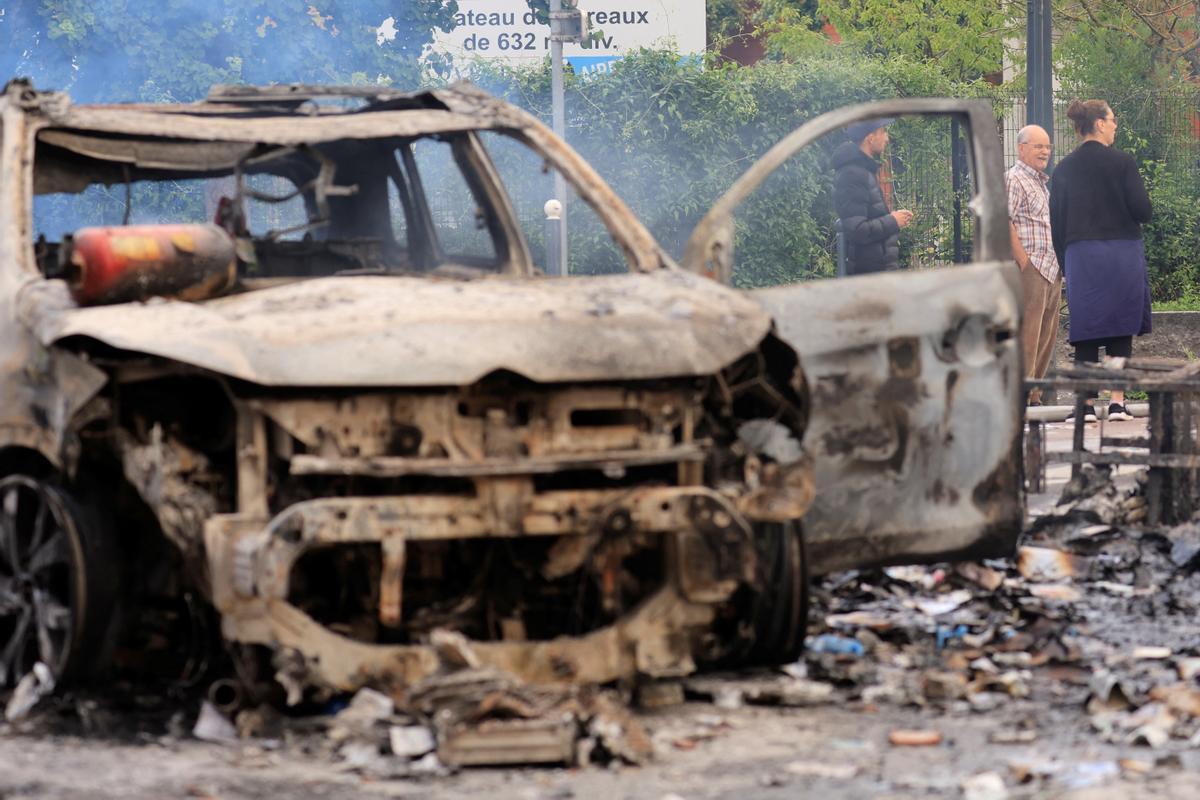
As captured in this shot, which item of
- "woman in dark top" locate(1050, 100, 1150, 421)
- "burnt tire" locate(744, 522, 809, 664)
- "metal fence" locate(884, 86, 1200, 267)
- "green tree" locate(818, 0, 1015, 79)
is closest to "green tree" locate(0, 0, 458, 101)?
"metal fence" locate(884, 86, 1200, 267)

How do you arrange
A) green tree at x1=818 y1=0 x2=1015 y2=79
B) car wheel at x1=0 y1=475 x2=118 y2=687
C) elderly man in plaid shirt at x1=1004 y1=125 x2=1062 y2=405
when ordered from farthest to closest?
green tree at x1=818 y1=0 x2=1015 y2=79 → elderly man in plaid shirt at x1=1004 y1=125 x2=1062 y2=405 → car wheel at x1=0 y1=475 x2=118 y2=687

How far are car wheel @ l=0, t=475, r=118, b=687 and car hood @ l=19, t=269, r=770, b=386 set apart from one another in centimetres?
61

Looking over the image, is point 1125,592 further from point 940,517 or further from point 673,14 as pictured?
point 673,14

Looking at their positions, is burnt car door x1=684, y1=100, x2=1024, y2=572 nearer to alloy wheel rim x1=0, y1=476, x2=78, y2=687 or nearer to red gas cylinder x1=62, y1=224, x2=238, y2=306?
red gas cylinder x1=62, y1=224, x2=238, y2=306

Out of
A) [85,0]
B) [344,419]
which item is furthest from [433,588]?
[85,0]

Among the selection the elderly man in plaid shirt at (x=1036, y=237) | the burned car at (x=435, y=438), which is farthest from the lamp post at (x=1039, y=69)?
the burned car at (x=435, y=438)

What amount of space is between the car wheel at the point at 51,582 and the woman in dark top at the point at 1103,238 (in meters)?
8.00

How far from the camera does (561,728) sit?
5992mm

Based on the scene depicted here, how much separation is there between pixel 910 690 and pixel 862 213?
5796 millimetres

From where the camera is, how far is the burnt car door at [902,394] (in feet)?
24.5

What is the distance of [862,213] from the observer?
40.7ft

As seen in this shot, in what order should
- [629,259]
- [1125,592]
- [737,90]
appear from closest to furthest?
[629,259] → [1125,592] → [737,90]

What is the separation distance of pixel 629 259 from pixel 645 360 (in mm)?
1412

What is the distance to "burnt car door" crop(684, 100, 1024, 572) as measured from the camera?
7473 millimetres
